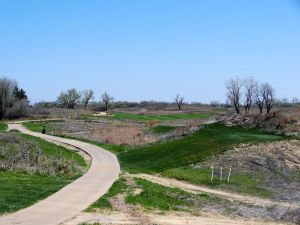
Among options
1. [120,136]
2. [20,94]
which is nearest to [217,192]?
[120,136]

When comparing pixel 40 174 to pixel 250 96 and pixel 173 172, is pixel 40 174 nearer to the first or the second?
pixel 173 172

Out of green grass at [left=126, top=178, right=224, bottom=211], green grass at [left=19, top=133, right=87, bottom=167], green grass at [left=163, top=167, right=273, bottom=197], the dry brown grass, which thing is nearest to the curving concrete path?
green grass at [left=126, top=178, right=224, bottom=211]

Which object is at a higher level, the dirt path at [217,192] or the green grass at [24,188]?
the green grass at [24,188]

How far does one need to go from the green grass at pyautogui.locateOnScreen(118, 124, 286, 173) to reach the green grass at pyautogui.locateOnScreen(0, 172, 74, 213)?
34.8 ft

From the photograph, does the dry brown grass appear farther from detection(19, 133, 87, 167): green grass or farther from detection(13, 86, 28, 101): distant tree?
detection(13, 86, 28, 101): distant tree

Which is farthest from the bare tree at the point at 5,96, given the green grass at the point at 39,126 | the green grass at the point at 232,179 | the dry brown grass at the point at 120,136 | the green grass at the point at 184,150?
the green grass at the point at 232,179

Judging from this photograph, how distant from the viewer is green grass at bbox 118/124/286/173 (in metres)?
39.7

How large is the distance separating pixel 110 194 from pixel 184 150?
907 inches

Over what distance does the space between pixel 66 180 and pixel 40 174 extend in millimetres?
1903

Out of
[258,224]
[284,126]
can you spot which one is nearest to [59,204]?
[258,224]

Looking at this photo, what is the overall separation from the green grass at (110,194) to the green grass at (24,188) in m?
2.09

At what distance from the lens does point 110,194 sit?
23156 millimetres

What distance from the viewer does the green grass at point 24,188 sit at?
61.0ft

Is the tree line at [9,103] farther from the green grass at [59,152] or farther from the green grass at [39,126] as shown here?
the green grass at [59,152]
